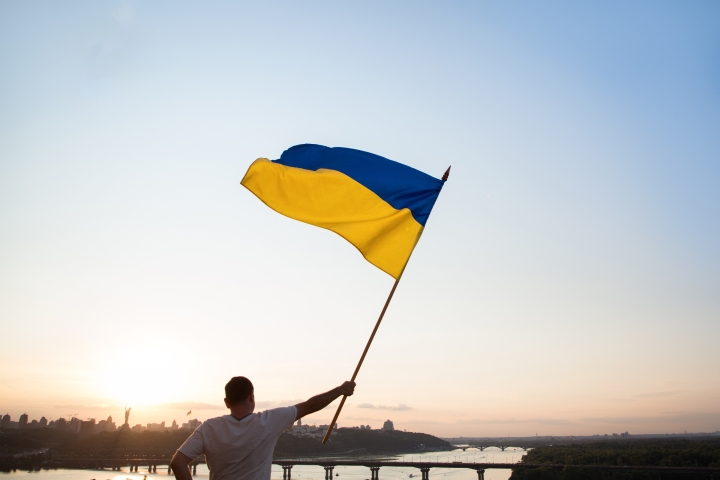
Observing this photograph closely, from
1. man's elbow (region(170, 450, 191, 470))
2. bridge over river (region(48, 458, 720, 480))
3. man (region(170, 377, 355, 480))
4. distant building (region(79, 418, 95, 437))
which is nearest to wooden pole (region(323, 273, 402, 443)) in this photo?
man (region(170, 377, 355, 480))

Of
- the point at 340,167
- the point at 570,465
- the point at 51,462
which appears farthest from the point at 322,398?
the point at 51,462

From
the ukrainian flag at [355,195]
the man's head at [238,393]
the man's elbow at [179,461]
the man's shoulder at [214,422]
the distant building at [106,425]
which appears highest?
the ukrainian flag at [355,195]

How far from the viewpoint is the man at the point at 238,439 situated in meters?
2.84

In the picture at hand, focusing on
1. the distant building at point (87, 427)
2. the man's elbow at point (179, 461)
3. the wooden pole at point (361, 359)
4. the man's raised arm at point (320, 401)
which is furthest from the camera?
the distant building at point (87, 427)

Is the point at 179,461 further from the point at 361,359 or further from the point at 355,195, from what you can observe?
the point at 355,195

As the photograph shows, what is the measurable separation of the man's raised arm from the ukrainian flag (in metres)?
1.72

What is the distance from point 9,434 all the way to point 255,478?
521 ft

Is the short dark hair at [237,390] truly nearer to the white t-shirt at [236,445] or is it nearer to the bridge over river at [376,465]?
the white t-shirt at [236,445]

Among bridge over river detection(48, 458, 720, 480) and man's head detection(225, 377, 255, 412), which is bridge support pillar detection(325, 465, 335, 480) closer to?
bridge over river detection(48, 458, 720, 480)

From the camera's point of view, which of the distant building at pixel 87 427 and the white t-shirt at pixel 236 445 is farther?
the distant building at pixel 87 427

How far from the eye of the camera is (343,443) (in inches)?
6230

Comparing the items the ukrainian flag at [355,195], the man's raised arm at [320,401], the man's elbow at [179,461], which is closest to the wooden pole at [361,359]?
the man's raised arm at [320,401]

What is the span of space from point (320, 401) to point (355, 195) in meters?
2.90

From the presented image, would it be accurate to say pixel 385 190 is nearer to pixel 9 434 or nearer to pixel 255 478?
pixel 255 478
